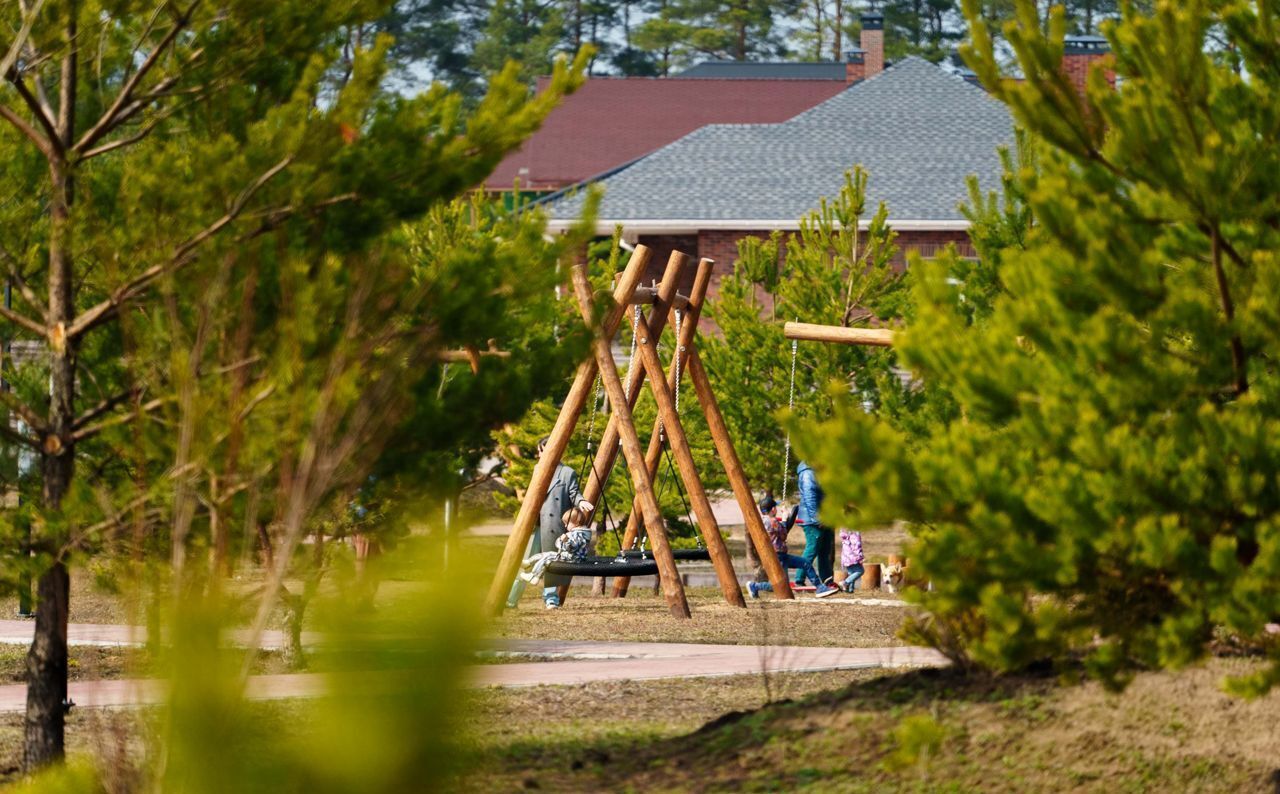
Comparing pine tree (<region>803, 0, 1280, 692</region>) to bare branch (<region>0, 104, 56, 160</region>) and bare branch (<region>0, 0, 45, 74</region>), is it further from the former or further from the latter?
bare branch (<region>0, 104, 56, 160</region>)

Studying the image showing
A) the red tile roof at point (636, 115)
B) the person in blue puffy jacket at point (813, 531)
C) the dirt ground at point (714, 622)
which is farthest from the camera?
the red tile roof at point (636, 115)

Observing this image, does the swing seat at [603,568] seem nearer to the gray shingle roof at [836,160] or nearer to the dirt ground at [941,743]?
the dirt ground at [941,743]

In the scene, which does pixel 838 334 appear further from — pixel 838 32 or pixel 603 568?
pixel 838 32

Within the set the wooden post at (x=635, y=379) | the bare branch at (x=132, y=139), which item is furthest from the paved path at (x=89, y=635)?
the bare branch at (x=132, y=139)

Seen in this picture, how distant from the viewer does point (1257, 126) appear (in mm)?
6660

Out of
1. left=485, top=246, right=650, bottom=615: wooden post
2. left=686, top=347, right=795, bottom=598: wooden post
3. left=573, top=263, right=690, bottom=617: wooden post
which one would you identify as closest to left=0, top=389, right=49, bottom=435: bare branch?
left=485, top=246, right=650, bottom=615: wooden post

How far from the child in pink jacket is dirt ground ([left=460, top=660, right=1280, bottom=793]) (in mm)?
10810

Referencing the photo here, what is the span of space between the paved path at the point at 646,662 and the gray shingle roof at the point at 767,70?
48.8m

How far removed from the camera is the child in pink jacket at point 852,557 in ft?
64.6

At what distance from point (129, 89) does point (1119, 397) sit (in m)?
4.38

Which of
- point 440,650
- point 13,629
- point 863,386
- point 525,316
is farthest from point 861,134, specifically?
point 440,650

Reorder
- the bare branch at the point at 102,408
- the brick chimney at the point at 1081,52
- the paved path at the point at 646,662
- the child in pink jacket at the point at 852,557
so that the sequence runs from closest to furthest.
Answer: the bare branch at the point at 102,408
the paved path at the point at 646,662
the child in pink jacket at the point at 852,557
the brick chimney at the point at 1081,52

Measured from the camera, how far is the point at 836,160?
40812 mm

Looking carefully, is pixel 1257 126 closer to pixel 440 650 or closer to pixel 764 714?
pixel 764 714
